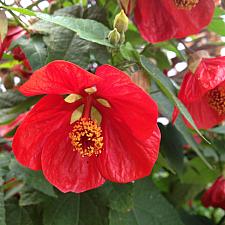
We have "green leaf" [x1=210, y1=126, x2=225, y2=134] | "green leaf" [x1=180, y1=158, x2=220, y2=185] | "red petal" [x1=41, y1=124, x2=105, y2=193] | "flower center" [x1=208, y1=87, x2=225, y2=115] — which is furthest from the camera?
"green leaf" [x1=180, y1=158, x2=220, y2=185]

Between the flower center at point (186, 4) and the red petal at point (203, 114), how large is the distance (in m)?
0.14

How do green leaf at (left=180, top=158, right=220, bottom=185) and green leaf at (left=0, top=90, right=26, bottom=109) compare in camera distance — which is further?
green leaf at (left=180, top=158, right=220, bottom=185)

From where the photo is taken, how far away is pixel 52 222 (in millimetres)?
670

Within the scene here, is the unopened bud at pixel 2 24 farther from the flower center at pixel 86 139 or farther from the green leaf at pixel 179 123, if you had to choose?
the green leaf at pixel 179 123

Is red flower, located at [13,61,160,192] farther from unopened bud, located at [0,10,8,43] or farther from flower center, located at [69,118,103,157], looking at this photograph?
unopened bud, located at [0,10,8,43]

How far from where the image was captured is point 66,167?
2.09 ft

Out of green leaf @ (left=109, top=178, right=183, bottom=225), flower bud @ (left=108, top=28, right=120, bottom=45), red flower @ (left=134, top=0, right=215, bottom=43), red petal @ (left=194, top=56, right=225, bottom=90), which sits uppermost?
flower bud @ (left=108, top=28, right=120, bottom=45)

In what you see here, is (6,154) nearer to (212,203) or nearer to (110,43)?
(110,43)

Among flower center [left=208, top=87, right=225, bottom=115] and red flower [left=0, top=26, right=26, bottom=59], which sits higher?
red flower [left=0, top=26, right=26, bottom=59]

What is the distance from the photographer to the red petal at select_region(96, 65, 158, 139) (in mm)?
536

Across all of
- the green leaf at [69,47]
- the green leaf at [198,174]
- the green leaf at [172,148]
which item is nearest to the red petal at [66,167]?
the green leaf at [69,47]

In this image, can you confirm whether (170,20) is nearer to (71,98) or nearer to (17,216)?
(71,98)

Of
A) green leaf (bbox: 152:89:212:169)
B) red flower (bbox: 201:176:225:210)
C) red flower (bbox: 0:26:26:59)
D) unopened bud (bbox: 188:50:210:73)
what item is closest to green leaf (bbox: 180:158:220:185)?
red flower (bbox: 201:176:225:210)

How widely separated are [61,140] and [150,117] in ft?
0.50
